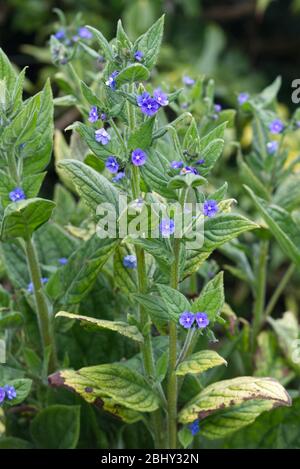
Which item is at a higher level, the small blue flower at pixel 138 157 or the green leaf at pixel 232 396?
the small blue flower at pixel 138 157

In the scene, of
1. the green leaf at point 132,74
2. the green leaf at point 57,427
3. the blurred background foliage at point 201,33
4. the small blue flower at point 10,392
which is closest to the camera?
the green leaf at point 132,74

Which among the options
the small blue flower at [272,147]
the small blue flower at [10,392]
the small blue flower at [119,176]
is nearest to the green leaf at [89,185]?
the small blue flower at [119,176]

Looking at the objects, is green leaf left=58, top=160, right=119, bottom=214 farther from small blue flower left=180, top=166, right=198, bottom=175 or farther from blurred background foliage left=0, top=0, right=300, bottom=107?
blurred background foliage left=0, top=0, right=300, bottom=107

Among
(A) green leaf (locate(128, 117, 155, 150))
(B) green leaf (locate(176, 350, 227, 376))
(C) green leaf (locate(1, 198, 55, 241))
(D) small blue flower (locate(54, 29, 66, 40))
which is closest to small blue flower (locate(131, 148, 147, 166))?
(A) green leaf (locate(128, 117, 155, 150))

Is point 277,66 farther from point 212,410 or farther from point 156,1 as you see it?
point 212,410

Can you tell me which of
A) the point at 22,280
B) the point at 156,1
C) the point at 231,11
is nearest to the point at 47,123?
the point at 22,280

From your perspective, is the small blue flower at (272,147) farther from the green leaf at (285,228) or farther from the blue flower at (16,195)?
the blue flower at (16,195)

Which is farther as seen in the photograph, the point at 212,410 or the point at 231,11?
the point at 231,11
